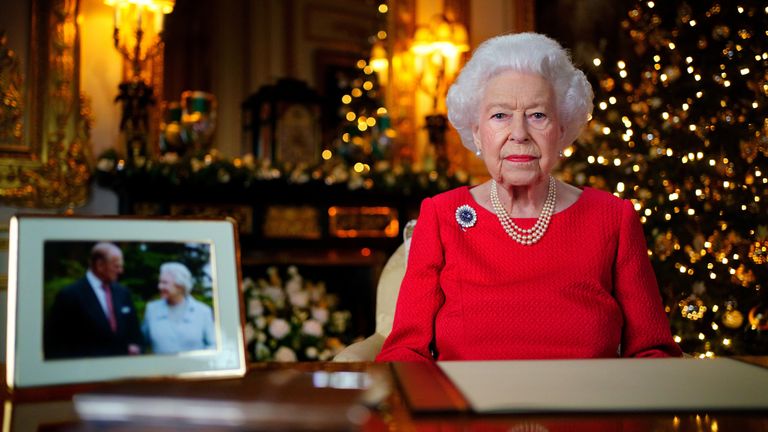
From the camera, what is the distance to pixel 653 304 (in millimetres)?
1528

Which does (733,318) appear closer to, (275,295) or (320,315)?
(320,315)

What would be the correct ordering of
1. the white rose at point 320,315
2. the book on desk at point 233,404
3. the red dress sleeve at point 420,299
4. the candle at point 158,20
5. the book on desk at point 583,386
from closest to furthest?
the book on desk at point 233,404, the book on desk at point 583,386, the red dress sleeve at point 420,299, the white rose at point 320,315, the candle at point 158,20

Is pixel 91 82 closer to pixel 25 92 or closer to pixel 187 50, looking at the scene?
pixel 25 92

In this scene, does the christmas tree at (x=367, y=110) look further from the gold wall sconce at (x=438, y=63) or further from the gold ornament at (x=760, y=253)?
the gold ornament at (x=760, y=253)

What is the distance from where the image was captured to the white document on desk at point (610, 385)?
2.69ft

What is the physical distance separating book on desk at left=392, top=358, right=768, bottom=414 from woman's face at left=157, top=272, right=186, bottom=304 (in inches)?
13.2

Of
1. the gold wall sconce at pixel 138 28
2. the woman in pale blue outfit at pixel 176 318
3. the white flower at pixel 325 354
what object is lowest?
the white flower at pixel 325 354

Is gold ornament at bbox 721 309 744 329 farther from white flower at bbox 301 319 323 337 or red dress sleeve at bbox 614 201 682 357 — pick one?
red dress sleeve at bbox 614 201 682 357

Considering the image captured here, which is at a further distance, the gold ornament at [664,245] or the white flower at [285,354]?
the gold ornament at [664,245]

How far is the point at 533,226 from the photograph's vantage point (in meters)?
1.64

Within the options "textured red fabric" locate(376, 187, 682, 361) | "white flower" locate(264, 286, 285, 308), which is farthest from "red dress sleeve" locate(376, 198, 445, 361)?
"white flower" locate(264, 286, 285, 308)

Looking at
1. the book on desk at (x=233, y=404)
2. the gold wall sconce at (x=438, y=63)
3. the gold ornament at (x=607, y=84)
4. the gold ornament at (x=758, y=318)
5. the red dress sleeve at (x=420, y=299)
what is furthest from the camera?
the gold wall sconce at (x=438, y=63)

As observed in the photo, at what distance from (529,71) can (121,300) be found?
1089mm

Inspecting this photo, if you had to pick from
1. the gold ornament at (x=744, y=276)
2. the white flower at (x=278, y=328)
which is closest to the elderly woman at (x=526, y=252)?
the white flower at (x=278, y=328)
